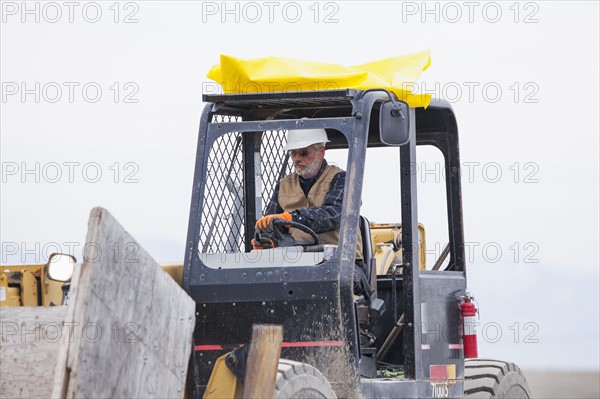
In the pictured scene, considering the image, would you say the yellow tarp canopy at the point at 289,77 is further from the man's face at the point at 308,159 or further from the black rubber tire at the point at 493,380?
the black rubber tire at the point at 493,380

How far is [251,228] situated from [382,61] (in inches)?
58.4

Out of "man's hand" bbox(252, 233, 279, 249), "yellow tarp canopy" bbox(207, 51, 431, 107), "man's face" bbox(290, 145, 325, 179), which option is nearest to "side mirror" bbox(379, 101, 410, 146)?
"yellow tarp canopy" bbox(207, 51, 431, 107)

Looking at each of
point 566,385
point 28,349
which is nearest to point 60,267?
point 28,349

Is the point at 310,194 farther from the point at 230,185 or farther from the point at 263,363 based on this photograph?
the point at 263,363

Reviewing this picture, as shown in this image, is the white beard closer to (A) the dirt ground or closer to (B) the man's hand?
(B) the man's hand

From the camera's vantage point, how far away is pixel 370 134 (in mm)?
9992

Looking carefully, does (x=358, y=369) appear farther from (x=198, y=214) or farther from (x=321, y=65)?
(x=321, y=65)

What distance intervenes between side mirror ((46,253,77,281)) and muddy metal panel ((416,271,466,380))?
2.38 meters

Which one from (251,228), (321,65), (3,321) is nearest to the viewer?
(3,321)

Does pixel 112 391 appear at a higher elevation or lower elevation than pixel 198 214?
lower

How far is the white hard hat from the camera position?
9047 mm

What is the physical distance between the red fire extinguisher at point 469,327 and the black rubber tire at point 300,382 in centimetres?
182

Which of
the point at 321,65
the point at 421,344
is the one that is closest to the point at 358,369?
the point at 421,344

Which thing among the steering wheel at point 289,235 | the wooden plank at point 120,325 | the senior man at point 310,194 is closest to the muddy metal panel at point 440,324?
the senior man at point 310,194
